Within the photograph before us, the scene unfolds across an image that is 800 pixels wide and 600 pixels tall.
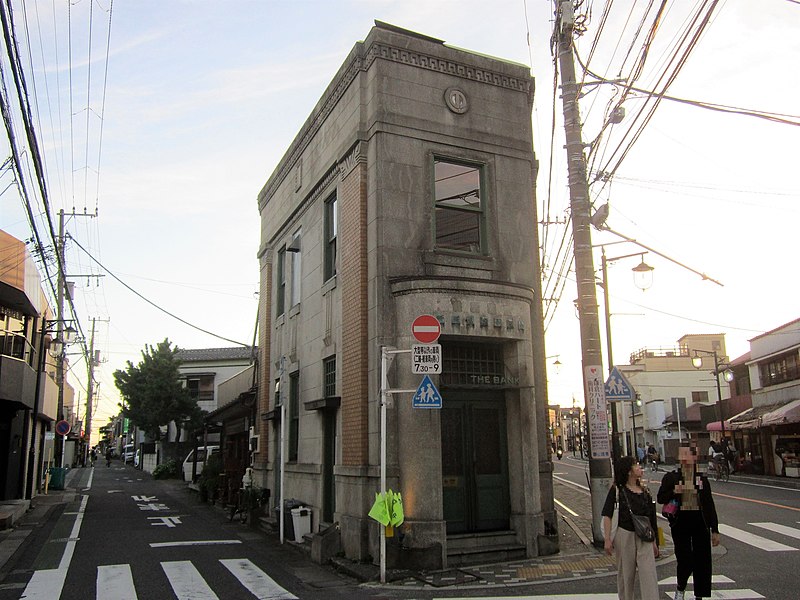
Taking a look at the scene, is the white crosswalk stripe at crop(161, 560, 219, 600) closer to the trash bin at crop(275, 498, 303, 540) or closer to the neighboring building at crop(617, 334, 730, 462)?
the trash bin at crop(275, 498, 303, 540)

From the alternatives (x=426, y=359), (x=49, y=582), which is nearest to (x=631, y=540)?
(x=426, y=359)

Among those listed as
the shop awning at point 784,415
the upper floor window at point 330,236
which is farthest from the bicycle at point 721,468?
the upper floor window at point 330,236

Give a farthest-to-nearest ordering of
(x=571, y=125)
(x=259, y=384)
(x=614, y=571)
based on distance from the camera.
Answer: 1. (x=259, y=384)
2. (x=571, y=125)
3. (x=614, y=571)

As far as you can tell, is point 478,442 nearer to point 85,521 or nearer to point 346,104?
point 346,104

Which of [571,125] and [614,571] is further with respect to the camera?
[571,125]

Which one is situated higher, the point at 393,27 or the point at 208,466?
the point at 393,27

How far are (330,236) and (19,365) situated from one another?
34.6 feet

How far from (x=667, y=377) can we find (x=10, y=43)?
193ft

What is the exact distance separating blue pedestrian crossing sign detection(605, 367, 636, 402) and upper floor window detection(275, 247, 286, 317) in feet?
30.8

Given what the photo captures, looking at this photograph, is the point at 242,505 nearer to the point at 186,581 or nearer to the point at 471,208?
the point at 186,581

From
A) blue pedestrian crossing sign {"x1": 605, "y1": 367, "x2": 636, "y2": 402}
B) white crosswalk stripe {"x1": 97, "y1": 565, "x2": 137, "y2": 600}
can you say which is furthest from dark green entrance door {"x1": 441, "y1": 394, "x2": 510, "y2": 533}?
white crosswalk stripe {"x1": 97, "y1": 565, "x2": 137, "y2": 600}

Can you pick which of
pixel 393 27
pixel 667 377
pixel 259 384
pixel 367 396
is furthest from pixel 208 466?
pixel 667 377

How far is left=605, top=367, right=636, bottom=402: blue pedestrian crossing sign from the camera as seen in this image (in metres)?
12.4

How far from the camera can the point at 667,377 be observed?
2315 inches
